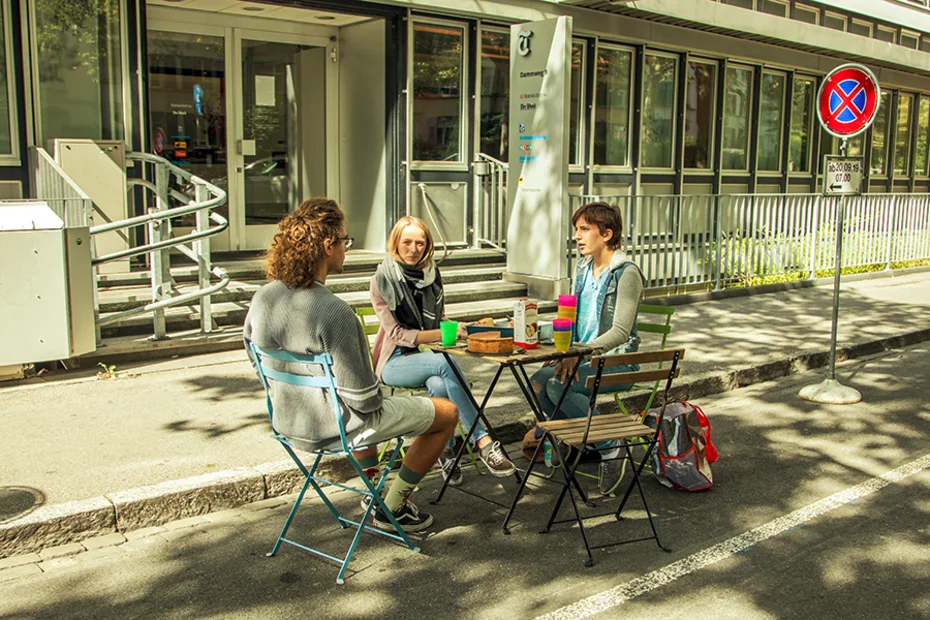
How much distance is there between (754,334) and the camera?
32.7 ft

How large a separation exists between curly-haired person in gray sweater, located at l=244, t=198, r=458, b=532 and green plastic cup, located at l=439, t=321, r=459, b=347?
0.72 m

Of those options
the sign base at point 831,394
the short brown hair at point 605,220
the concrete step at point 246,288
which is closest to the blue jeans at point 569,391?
the short brown hair at point 605,220

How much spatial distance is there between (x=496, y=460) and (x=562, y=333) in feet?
2.83

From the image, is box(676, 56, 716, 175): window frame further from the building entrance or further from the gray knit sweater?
the gray knit sweater

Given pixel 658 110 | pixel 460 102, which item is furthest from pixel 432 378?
pixel 658 110

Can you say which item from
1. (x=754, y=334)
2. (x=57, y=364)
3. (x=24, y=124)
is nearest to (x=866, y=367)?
(x=754, y=334)

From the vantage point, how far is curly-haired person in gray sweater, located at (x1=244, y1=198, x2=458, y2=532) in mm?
4070

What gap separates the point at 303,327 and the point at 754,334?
6968 millimetres

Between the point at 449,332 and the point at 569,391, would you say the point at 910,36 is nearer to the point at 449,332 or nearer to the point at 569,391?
the point at 569,391

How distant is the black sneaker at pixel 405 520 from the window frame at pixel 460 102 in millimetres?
7681

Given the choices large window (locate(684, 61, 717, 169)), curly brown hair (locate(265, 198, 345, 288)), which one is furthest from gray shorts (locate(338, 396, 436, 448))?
large window (locate(684, 61, 717, 169))

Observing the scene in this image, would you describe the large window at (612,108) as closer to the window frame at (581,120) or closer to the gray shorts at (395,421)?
the window frame at (581,120)

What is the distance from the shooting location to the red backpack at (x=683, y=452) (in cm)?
537

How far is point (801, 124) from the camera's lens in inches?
728
